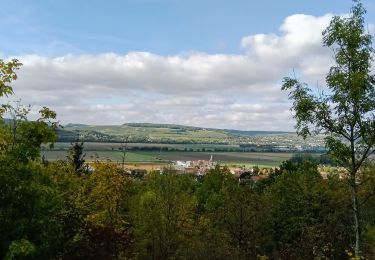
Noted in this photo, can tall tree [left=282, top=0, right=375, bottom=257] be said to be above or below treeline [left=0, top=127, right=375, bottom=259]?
above

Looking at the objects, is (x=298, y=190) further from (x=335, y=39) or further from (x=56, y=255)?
(x=56, y=255)

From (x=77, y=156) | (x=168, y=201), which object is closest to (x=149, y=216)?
(x=168, y=201)

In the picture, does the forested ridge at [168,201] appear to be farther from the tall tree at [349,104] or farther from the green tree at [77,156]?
the green tree at [77,156]

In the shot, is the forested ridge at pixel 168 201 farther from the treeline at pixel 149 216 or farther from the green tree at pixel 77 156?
the green tree at pixel 77 156

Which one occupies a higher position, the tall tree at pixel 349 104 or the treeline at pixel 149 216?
the tall tree at pixel 349 104

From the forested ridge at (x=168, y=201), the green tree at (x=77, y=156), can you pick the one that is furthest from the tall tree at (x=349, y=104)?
the green tree at (x=77, y=156)

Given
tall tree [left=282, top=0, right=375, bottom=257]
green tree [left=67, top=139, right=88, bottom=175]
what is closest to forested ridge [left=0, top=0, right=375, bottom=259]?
tall tree [left=282, top=0, right=375, bottom=257]

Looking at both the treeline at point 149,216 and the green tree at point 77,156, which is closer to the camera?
the treeline at point 149,216

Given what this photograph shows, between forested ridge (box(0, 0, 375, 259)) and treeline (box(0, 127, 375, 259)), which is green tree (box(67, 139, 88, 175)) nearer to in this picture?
treeline (box(0, 127, 375, 259))

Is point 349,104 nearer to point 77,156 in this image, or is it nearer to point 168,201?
point 168,201

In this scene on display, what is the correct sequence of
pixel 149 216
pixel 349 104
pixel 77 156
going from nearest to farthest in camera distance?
pixel 349 104 → pixel 149 216 → pixel 77 156

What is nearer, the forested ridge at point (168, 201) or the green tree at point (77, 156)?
the forested ridge at point (168, 201)

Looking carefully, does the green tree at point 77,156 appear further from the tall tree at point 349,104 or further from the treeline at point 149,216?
the tall tree at point 349,104

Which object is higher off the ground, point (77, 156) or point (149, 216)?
point (77, 156)
